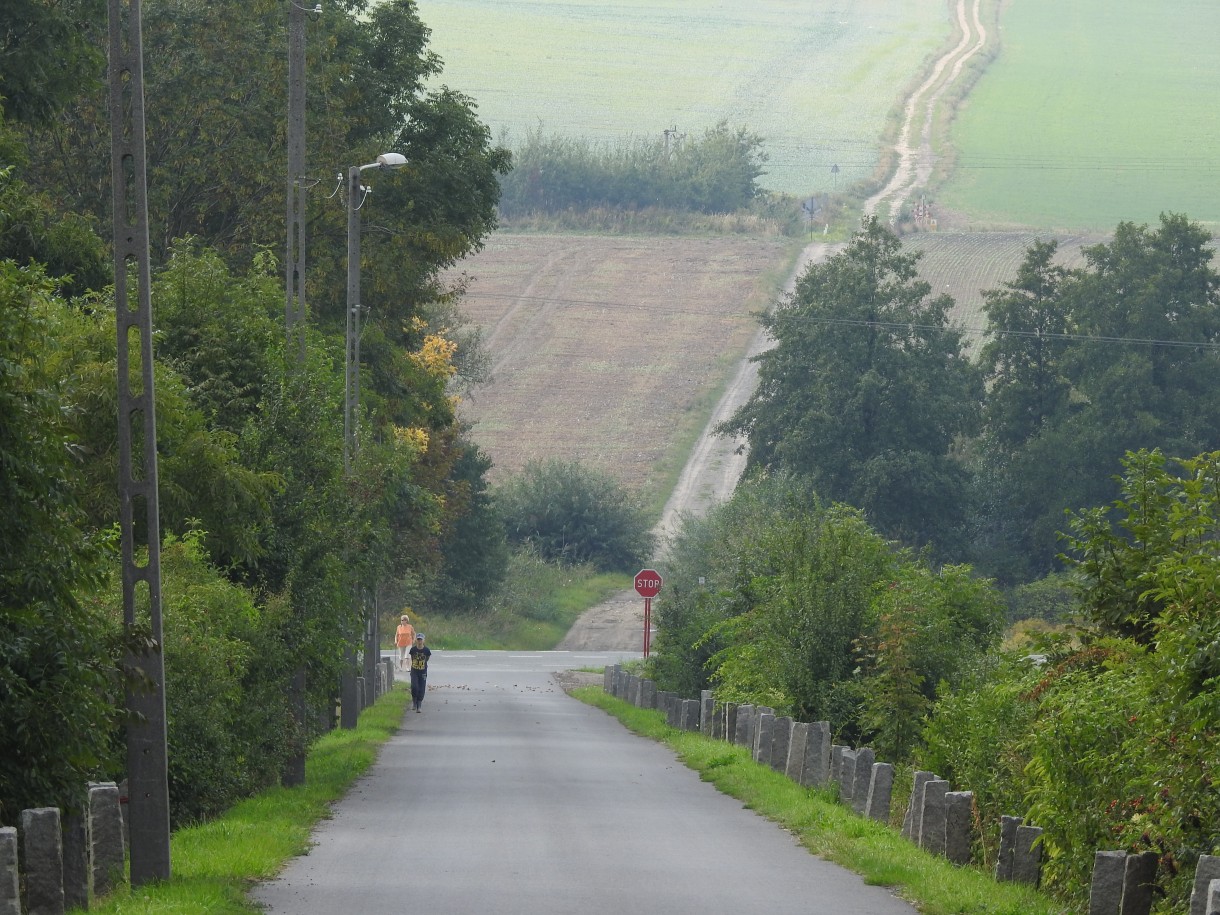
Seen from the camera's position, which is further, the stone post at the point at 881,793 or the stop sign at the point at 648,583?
the stop sign at the point at 648,583

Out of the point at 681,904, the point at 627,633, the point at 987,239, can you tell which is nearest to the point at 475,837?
the point at 681,904

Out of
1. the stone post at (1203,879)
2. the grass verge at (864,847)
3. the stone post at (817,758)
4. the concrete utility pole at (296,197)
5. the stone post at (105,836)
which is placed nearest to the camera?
the stone post at (1203,879)

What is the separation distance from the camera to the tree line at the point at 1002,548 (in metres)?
13.5

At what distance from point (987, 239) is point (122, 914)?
121 m

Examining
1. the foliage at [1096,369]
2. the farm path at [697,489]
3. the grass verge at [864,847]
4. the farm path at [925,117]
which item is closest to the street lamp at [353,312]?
the grass verge at [864,847]

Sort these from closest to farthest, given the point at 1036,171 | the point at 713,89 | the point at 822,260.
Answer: the point at 822,260 → the point at 1036,171 → the point at 713,89

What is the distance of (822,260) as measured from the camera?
12050cm

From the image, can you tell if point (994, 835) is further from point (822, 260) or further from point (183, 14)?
point (822, 260)

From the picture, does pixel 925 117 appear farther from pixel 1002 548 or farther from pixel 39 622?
pixel 39 622

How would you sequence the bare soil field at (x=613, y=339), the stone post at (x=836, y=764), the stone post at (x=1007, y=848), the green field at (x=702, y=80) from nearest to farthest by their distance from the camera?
1. the stone post at (x=1007, y=848)
2. the stone post at (x=836, y=764)
3. the bare soil field at (x=613, y=339)
4. the green field at (x=702, y=80)

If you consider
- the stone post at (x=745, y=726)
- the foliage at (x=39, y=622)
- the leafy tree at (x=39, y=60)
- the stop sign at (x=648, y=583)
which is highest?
the leafy tree at (x=39, y=60)

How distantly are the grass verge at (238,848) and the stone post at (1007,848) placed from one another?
568 cm

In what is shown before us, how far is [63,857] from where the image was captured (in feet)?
42.0

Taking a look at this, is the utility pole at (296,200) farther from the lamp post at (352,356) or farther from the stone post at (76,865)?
the stone post at (76,865)
